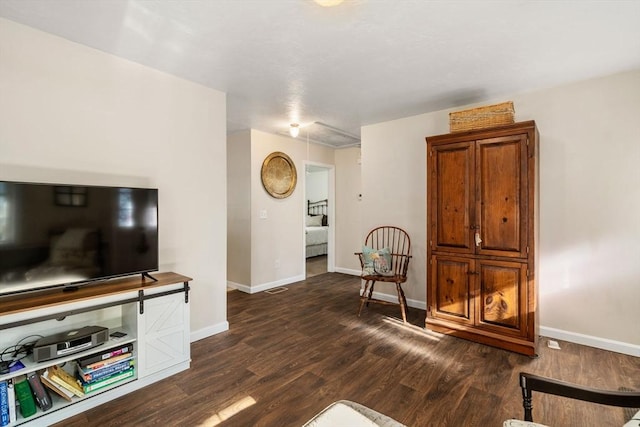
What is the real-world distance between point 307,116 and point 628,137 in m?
3.18

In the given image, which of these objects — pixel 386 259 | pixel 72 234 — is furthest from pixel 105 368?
pixel 386 259

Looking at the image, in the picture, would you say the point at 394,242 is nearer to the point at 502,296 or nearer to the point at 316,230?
the point at 502,296

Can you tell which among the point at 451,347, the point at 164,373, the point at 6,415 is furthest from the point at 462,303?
the point at 6,415

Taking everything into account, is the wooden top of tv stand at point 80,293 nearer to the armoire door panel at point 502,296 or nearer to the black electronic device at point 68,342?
the black electronic device at point 68,342

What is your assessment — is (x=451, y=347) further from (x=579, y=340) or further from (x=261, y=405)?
(x=261, y=405)

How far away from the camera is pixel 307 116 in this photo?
388 centimetres

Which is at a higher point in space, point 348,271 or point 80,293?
point 80,293

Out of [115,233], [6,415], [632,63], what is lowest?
[6,415]

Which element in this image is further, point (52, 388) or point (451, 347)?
point (451, 347)

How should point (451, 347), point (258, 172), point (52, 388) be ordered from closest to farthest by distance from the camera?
point (52, 388)
point (451, 347)
point (258, 172)

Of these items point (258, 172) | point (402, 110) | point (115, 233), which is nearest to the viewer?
point (115, 233)

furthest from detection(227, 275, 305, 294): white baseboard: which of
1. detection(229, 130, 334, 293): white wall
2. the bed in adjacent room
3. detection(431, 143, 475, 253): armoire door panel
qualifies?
detection(431, 143, 475, 253): armoire door panel

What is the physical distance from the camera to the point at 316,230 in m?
7.34

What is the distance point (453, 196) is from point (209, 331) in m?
2.77
